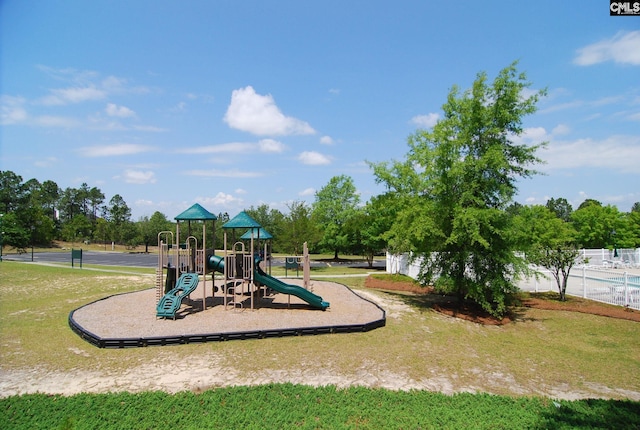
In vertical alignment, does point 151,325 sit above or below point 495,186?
below

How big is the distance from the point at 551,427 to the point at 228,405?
5.47m

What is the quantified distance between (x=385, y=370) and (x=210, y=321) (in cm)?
676

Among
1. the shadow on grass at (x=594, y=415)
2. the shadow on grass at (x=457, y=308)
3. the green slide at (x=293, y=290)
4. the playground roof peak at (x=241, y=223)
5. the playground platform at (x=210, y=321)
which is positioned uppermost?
the playground roof peak at (x=241, y=223)

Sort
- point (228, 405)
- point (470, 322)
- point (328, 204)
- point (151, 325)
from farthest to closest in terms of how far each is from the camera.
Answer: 1. point (328, 204)
2. point (470, 322)
3. point (151, 325)
4. point (228, 405)

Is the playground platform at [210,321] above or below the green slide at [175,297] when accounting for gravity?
below

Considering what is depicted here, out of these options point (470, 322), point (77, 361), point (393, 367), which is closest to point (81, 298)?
point (77, 361)

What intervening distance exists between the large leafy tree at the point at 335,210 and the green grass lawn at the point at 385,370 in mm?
26303

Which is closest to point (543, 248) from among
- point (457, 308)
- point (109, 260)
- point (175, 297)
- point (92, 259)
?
point (457, 308)

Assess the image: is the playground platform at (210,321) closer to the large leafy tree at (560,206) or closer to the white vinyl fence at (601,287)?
the white vinyl fence at (601,287)

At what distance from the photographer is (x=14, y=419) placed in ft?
20.2

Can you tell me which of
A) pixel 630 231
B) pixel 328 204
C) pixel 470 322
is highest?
pixel 328 204

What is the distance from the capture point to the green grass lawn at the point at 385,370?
247 inches

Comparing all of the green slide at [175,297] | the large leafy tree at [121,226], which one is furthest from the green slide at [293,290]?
the large leafy tree at [121,226]

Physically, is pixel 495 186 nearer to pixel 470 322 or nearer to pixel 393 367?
pixel 470 322
